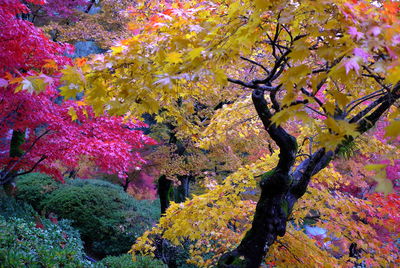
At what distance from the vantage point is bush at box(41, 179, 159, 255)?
27.3 feet

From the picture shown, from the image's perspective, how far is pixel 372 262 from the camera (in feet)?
12.9

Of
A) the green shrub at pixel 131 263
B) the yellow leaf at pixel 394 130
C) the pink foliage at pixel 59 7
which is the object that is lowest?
the green shrub at pixel 131 263

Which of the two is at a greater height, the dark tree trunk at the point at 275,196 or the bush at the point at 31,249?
the dark tree trunk at the point at 275,196

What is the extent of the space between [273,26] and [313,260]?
10.1ft

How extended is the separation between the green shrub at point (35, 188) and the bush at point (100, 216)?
0.86 ft

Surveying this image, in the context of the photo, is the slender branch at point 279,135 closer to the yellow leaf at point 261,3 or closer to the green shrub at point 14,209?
the yellow leaf at point 261,3

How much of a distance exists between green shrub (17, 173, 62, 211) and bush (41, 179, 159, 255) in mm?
263

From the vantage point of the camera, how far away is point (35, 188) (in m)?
9.52

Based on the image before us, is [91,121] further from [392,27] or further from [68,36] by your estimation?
[392,27]

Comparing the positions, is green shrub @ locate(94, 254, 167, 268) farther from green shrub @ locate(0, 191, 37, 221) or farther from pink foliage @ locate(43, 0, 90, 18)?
pink foliage @ locate(43, 0, 90, 18)

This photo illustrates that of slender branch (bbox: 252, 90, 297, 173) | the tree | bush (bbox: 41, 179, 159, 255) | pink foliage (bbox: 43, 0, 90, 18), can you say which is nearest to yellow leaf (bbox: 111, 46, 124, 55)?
the tree

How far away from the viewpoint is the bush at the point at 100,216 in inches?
327

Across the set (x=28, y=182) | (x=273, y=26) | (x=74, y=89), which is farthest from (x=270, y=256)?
(x=28, y=182)

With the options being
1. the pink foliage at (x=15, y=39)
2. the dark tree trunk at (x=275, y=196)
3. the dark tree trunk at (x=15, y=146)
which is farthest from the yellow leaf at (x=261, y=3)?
the dark tree trunk at (x=15, y=146)
